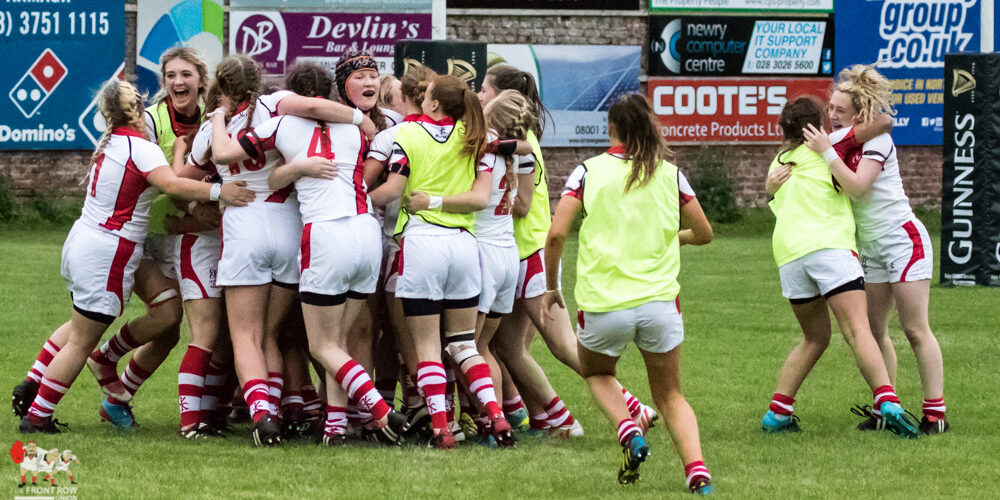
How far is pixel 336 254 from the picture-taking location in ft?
21.3

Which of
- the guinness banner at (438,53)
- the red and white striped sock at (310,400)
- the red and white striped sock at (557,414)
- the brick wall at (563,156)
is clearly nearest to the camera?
the red and white striped sock at (310,400)

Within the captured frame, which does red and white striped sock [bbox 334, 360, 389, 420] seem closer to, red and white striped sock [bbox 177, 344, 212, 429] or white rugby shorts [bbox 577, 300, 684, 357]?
red and white striped sock [bbox 177, 344, 212, 429]

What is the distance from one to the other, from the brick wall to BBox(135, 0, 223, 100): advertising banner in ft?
0.68

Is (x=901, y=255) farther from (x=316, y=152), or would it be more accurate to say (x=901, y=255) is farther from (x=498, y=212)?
(x=316, y=152)

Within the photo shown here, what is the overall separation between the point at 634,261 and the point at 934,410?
2585mm

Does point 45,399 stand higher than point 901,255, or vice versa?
point 901,255

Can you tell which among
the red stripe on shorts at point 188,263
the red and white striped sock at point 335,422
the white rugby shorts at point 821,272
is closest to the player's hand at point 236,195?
the red stripe on shorts at point 188,263

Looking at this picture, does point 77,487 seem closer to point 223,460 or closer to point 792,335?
point 223,460

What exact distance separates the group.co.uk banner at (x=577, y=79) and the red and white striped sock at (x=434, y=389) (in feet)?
56.4

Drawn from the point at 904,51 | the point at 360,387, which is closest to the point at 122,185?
the point at 360,387

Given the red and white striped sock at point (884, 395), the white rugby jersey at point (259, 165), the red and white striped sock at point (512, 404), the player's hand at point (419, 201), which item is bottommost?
the red and white striped sock at point (512, 404)

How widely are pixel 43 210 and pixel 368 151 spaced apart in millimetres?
17101

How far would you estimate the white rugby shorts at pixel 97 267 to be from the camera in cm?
681

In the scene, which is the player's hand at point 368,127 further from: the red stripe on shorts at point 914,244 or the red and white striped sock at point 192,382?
the red stripe on shorts at point 914,244
